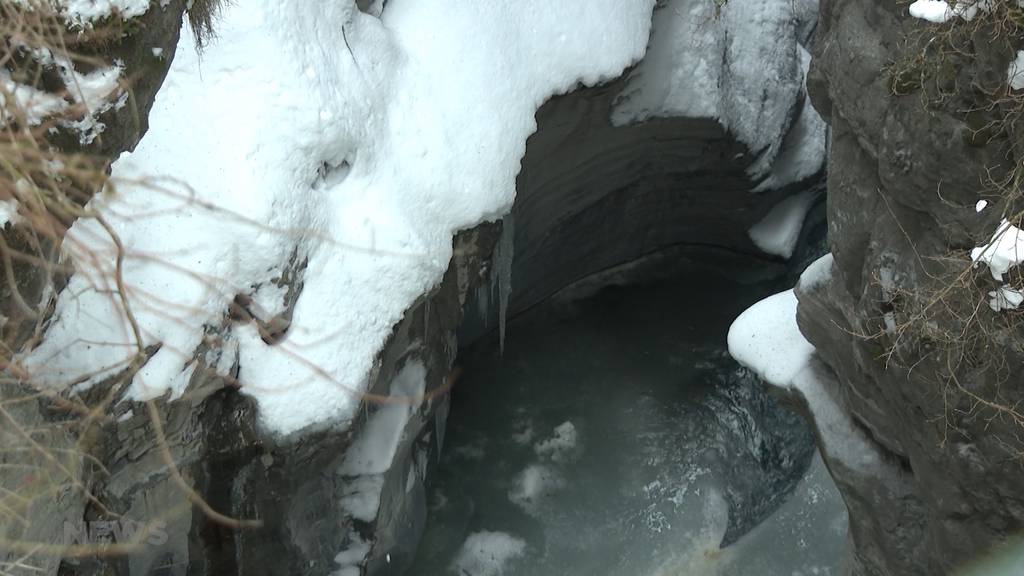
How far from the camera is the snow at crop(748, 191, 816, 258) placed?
A: 31.7 feet

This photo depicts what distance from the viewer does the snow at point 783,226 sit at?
9656mm

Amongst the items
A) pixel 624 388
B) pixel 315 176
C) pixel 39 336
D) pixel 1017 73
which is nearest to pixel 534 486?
pixel 624 388

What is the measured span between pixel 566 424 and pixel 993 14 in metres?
4.95

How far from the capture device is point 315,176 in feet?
19.7

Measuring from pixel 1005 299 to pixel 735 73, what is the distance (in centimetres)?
481

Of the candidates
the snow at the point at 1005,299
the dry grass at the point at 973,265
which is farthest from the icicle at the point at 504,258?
the snow at the point at 1005,299

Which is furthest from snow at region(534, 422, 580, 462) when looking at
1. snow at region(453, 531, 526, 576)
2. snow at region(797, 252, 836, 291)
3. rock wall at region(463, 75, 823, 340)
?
snow at region(797, 252, 836, 291)

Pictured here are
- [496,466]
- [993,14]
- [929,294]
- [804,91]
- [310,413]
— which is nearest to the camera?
[993,14]

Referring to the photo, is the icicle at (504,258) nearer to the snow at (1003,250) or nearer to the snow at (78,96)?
the snow at (78,96)

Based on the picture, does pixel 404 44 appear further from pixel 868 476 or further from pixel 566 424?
pixel 868 476

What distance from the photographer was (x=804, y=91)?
358 inches

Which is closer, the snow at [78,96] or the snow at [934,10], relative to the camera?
the snow at [78,96]

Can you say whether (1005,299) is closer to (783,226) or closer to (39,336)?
(39,336)

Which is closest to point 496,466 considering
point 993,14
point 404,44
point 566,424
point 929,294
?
point 566,424
